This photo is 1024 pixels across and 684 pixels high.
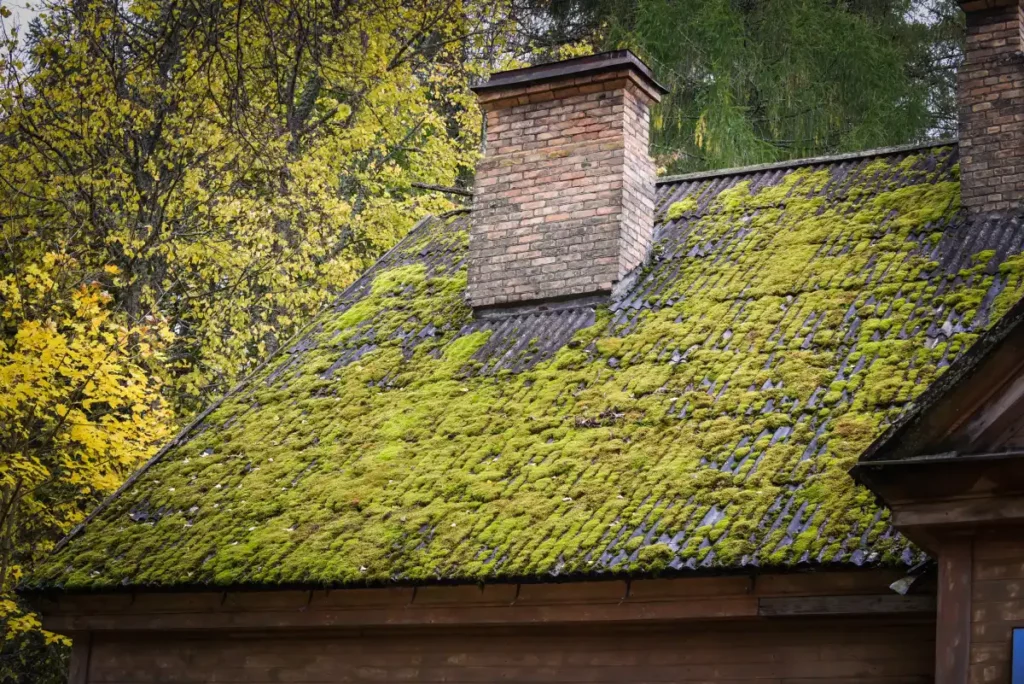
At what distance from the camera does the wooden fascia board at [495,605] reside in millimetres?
9289

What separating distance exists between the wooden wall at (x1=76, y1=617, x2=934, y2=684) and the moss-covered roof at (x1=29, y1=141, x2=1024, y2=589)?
0.71 meters

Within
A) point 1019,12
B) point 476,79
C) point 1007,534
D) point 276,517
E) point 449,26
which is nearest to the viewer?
point 1007,534

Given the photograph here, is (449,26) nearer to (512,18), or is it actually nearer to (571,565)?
(512,18)

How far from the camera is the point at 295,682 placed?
39.2ft

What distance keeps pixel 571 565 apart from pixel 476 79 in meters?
18.3

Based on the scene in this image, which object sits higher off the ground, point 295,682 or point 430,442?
point 430,442

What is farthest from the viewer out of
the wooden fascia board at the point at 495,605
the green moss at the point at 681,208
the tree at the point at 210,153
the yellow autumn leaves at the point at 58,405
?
the tree at the point at 210,153

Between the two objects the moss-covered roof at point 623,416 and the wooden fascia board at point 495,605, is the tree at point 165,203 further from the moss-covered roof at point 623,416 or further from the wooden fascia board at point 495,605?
the wooden fascia board at point 495,605

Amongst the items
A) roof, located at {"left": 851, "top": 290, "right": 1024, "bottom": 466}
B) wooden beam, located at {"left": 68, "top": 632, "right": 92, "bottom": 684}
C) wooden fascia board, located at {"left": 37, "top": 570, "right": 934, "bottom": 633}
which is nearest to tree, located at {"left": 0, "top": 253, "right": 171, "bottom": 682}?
wooden beam, located at {"left": 68, "top": 632, "right": 92, "bottom": 684}

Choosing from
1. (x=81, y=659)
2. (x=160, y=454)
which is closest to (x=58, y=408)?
(x=160, y=454)

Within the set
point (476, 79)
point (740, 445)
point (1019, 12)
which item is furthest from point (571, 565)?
point (476, 79)

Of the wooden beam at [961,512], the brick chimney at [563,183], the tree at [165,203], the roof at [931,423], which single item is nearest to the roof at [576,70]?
the brick chimney at [563,183]

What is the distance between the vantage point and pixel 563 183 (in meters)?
14.8

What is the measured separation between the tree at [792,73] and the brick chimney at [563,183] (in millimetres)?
9376
